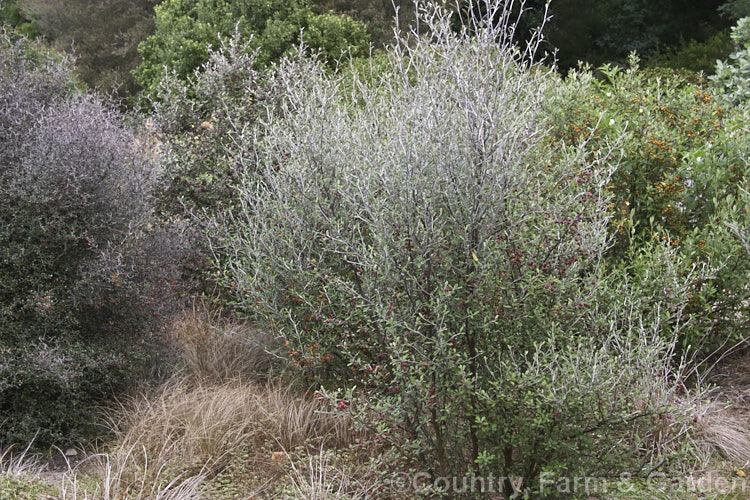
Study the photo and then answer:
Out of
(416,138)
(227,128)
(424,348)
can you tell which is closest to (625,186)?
(416,138)

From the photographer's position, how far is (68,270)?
439 centimetres

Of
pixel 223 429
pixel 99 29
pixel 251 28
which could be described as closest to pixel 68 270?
pixel 223 429

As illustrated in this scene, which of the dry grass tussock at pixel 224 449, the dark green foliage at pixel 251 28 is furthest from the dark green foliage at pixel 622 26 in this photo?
the dry grass tussock at pixel 224 449

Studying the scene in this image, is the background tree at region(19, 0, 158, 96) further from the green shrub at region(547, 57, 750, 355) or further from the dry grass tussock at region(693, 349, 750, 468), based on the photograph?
the dry grass tussock at region(693, 349, 750, 468)

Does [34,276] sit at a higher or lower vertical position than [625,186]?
lower

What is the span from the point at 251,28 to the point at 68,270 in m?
8.61

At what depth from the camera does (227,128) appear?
6.11 meters

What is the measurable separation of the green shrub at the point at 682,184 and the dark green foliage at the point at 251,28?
21.8 ft

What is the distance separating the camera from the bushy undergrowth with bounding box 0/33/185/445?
4176 mm

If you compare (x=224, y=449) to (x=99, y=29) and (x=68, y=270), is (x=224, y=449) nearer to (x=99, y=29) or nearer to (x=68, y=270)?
(x=68, y=270)

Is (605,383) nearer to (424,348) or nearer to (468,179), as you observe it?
(424,348)

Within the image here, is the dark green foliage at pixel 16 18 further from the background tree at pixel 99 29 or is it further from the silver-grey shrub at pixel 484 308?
the silver-grey shrub at pixel 484 308

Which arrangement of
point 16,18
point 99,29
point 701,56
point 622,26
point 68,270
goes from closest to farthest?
1. point 68,270
2. point 701,56
3. point 99,29
4. point 622,26
5. point 16,18

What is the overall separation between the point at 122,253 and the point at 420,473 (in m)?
2.34
